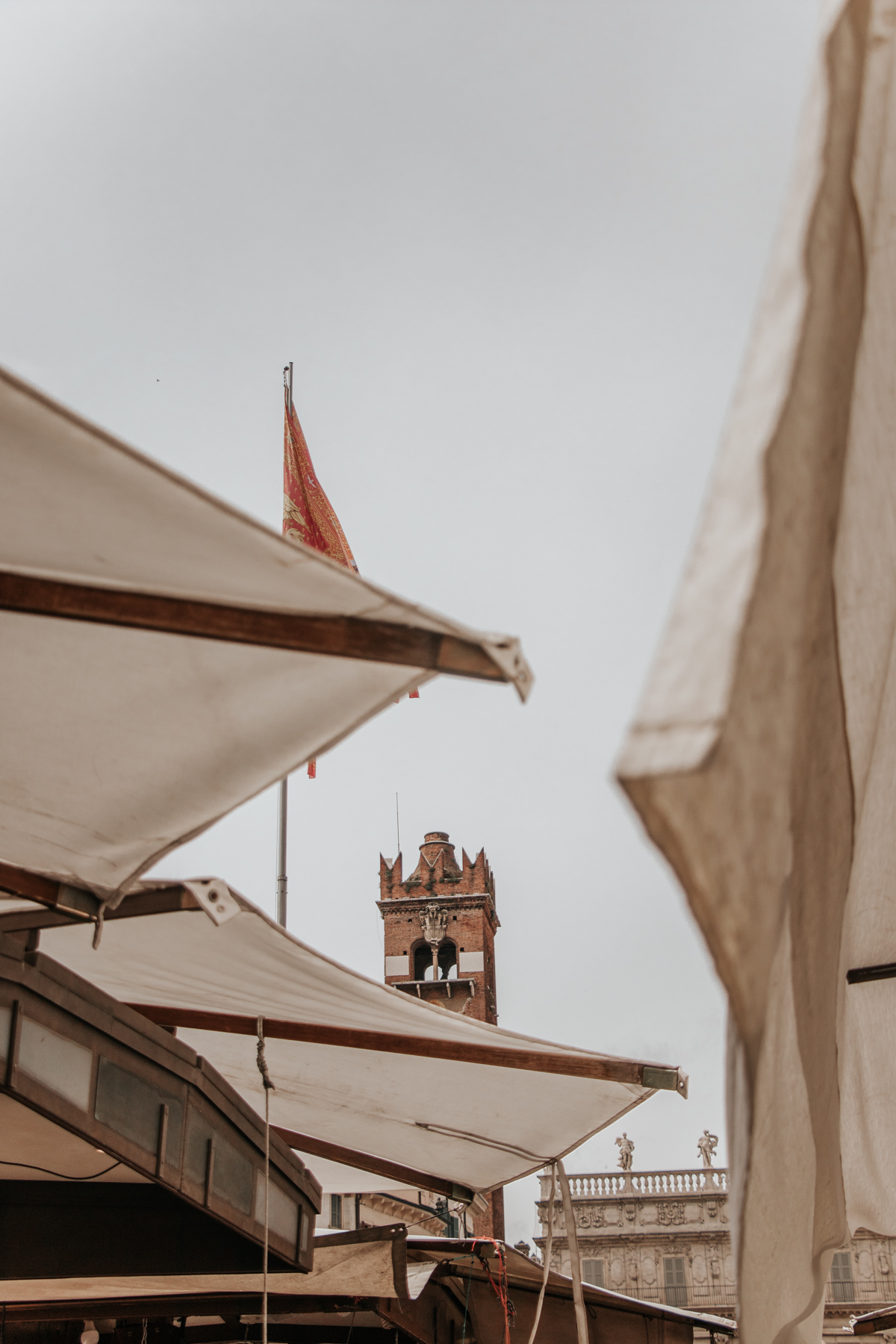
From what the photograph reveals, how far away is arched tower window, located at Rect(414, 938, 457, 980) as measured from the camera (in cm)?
4078

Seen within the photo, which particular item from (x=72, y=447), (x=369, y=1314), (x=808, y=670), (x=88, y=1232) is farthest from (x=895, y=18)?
(x=369, y=1314)

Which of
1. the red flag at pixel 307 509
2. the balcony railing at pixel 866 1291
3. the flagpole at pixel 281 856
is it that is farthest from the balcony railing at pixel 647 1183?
the red flag at pixel 307 509

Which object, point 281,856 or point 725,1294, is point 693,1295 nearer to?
point 725,1294

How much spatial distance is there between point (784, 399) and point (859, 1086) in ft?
9.67

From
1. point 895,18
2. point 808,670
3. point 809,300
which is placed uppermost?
point 895,18

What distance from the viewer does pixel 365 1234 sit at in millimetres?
6375

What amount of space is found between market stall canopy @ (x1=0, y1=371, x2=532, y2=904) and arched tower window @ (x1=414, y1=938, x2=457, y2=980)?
38822 millimetres

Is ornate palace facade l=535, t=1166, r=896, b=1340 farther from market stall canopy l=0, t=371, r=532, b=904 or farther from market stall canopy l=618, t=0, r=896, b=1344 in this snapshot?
market stall canopy l=618, t=0, r=896, b=1344

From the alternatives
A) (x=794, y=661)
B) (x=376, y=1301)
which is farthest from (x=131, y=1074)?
(x=376, y=1301)

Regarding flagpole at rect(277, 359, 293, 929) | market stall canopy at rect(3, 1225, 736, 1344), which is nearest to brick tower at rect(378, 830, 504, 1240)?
flagpole at rect(277, 359, 293, 929)

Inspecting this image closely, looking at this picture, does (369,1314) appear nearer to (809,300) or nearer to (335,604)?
(335,604)

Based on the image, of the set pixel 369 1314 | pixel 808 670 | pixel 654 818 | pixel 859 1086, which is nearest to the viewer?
pixel 654 818

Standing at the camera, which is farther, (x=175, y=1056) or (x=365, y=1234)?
(x=365, y=1234)

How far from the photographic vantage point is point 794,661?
1042mm
